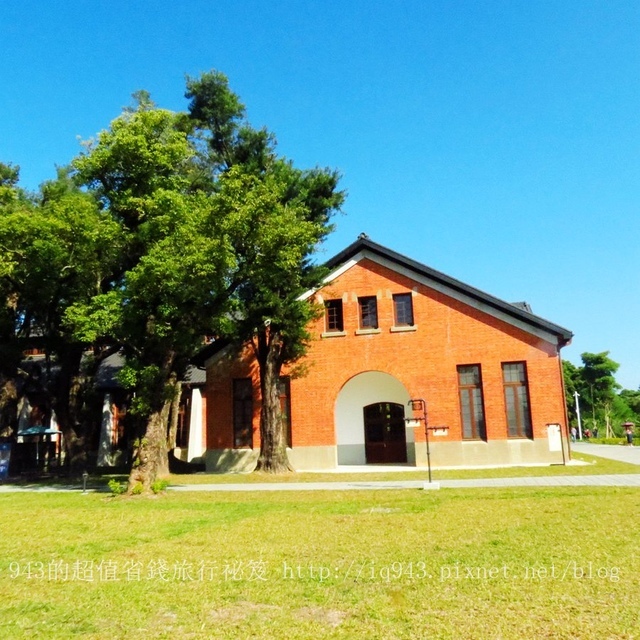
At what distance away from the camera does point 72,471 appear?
20109 mm

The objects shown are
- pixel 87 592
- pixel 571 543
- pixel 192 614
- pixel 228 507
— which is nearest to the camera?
pixel 192 614

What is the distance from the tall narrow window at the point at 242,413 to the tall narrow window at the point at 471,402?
8065 mm

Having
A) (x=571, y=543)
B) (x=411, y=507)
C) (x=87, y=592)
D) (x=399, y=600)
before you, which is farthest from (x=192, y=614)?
(x=411, y=507)

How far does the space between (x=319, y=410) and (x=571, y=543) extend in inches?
575

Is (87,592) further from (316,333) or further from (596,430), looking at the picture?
(596,430)

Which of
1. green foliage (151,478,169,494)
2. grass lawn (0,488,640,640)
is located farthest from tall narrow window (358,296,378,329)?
grass lawn (0,488,640,640)

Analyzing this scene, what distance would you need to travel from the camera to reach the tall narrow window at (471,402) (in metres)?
20.2

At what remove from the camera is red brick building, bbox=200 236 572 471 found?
19844mm

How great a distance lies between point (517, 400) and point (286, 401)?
8537 mm

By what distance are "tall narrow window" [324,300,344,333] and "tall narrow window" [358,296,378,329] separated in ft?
2.72

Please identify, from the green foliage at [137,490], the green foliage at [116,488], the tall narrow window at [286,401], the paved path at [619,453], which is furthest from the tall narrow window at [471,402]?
the green foliage at [116,488]

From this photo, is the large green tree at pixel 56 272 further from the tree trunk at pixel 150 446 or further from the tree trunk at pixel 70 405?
the tree trunk at pixel 150 446

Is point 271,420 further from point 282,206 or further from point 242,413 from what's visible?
point 282,206

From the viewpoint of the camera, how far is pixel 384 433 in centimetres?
2292
